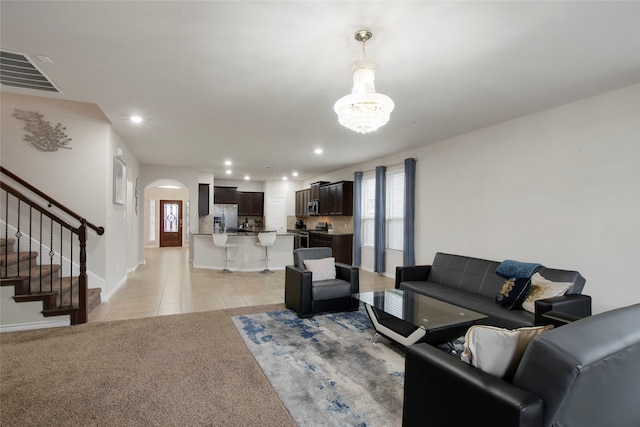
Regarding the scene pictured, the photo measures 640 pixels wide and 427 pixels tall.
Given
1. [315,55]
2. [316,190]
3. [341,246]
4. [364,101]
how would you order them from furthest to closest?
[316,190], [341,246], [315,55], [364,101]

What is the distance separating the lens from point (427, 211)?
5.74 meters

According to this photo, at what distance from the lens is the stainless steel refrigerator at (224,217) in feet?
36.1

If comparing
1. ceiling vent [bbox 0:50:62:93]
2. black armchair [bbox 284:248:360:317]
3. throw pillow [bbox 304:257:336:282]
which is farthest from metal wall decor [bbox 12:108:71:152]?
throw pillow [bbox 304:257:336:282]

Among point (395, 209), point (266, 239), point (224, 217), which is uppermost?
point (395, 209)

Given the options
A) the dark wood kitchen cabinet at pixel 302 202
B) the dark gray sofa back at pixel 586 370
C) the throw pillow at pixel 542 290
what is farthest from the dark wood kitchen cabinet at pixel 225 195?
the dark gray sofa back at pixel 586 370

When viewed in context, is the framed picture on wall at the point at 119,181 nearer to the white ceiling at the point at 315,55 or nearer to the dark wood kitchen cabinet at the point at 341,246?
the white ceiling at the point at 315,55

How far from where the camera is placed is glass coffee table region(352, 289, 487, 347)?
8.75ft

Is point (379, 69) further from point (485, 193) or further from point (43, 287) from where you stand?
point (43, 287)

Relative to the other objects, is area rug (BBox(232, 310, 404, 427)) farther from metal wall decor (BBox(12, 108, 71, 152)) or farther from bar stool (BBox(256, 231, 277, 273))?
metal wall decor (BBox(12, 108, 71, 152))

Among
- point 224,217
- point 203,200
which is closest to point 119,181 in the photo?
point 203,200

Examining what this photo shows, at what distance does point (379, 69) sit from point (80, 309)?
171 inches

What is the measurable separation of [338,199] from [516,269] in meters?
5.32

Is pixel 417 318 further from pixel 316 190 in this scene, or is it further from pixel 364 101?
pixel 316 190

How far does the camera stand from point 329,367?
2.69 m
